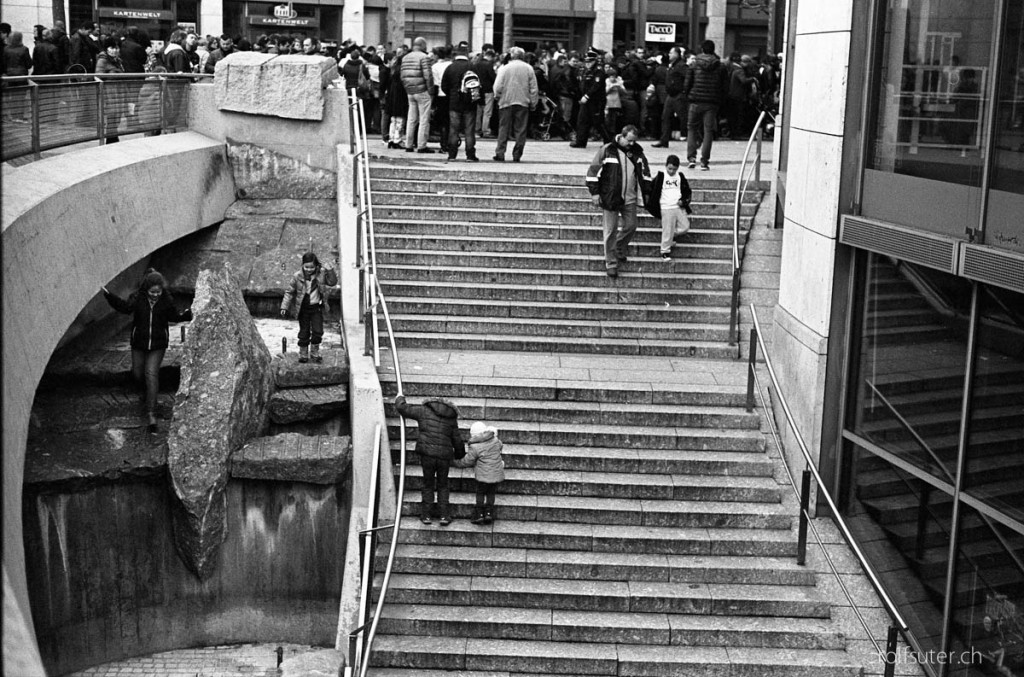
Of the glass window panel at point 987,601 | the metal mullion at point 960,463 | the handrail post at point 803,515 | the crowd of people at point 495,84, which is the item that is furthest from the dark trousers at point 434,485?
the crowd of people at point 495,84

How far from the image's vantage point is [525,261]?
47.7ft

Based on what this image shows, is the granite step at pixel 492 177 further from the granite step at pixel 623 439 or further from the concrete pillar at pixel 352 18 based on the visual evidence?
the concrete pillar at pixel 352 18

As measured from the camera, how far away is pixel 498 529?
10.8 metres

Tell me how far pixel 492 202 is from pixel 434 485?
5563 mm

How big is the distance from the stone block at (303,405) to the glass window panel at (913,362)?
5.25m

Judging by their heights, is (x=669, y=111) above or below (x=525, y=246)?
above

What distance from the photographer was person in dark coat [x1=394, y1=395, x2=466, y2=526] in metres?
10.6

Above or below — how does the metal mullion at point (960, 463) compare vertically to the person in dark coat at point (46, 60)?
below

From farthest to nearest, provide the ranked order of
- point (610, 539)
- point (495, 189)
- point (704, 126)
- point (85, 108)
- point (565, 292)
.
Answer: point (704, 126) < point (495, 189) < point (565, 292) < point (85, 108) < point (610, 539)

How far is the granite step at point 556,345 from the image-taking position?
43.7ft

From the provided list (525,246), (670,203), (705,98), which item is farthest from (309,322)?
(705,98)

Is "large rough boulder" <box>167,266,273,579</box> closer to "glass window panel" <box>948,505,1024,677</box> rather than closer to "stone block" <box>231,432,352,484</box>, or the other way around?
"stone block" <box>231,432,352,484</box>

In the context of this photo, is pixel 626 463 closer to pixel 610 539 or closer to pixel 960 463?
pixel 610 539

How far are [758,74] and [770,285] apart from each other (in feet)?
31.1
